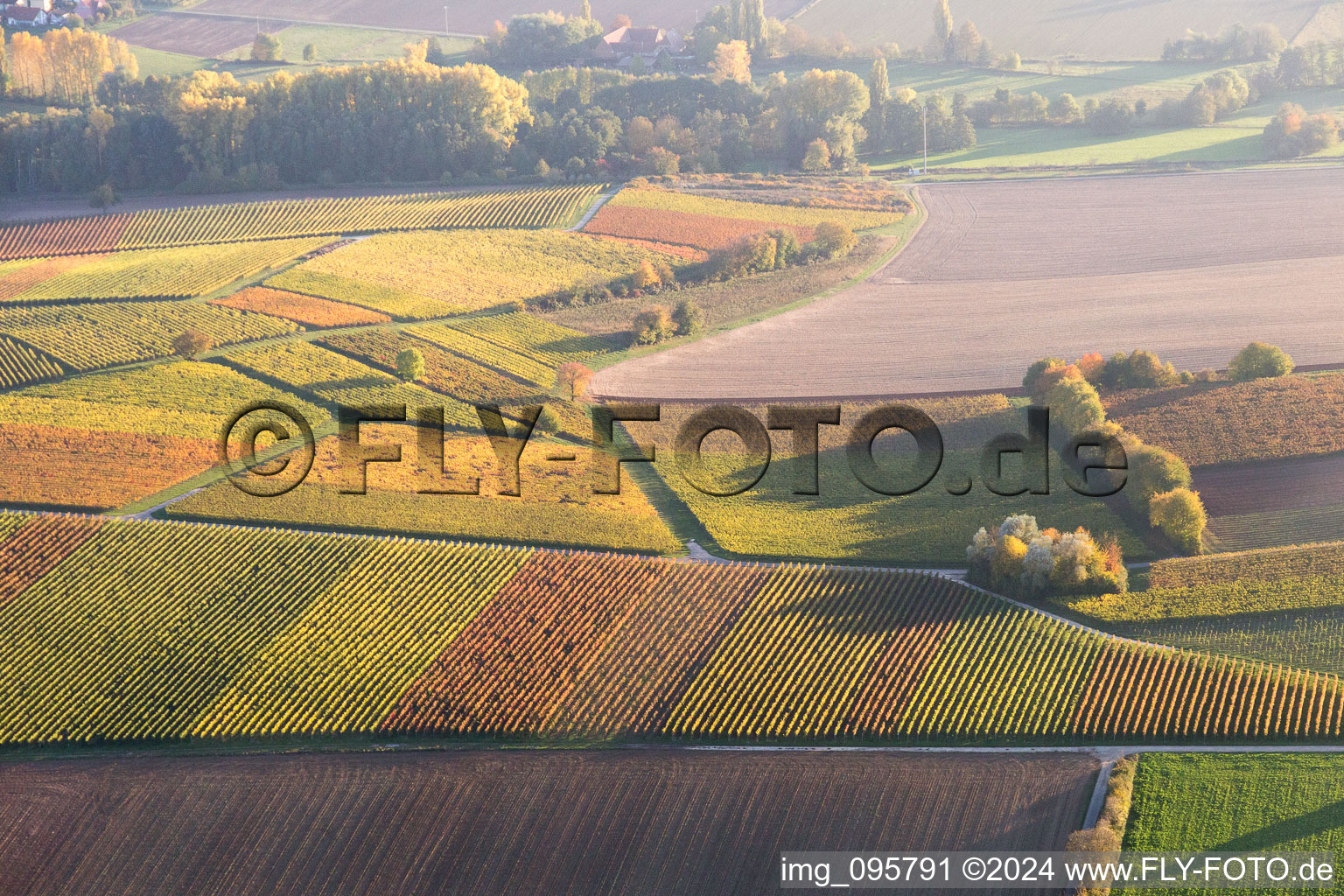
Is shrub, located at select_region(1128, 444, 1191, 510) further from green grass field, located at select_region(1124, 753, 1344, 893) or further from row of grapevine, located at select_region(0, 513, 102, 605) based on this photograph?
row of grapevine, located at select_region(0, 513, 102, 605)

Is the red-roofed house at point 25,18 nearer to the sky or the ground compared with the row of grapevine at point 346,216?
nearer to the sky

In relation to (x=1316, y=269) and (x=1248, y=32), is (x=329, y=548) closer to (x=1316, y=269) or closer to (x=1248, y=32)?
(x=1316, y=269)

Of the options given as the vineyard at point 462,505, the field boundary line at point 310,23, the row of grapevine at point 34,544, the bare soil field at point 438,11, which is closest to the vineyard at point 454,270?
the vineyard at point 462,505

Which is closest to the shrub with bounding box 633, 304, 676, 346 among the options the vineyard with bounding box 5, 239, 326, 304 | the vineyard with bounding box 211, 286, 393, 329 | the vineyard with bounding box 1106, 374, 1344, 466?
the vineyard with bounding box 211, 286, 393, 329

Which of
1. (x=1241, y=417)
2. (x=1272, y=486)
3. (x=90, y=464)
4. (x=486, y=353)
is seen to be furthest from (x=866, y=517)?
(x=90, y=464)

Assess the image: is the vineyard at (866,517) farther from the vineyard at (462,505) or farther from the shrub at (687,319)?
the shrub at (687,319)

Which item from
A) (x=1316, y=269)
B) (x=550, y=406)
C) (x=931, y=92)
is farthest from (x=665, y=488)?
(x=931, y=92)
